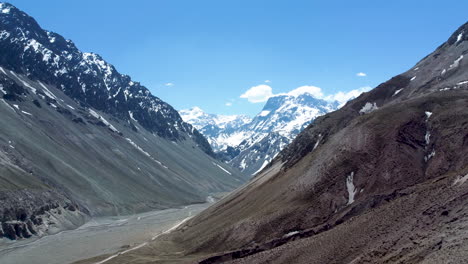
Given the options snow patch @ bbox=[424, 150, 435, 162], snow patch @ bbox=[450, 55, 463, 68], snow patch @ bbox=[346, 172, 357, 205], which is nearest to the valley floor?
snow patch @ bbox=[346, 172, 357, 205]

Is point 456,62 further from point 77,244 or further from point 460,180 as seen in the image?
point 77,244

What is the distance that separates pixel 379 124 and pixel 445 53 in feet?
309

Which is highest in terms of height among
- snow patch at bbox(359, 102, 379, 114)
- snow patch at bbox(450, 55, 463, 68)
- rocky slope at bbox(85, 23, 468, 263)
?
snow patch at bbox(450, 55, 463, 68)

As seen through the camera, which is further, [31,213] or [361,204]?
[31,213]

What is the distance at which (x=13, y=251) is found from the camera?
400ft

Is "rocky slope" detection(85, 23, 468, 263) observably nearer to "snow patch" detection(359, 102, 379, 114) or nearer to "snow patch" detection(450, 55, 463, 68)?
"snow patch" detection(359, 102, 379, 114)

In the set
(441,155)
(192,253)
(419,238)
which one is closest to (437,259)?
(419,238)

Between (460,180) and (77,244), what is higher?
(77,244)

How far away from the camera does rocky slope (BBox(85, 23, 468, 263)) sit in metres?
43.9

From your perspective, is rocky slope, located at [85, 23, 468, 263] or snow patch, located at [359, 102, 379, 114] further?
snow patch, located at [359, 102, 379, 114]

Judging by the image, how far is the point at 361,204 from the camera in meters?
70.5

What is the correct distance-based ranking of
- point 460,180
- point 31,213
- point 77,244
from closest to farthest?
point 460,180 < point 77,244 < point 31,213

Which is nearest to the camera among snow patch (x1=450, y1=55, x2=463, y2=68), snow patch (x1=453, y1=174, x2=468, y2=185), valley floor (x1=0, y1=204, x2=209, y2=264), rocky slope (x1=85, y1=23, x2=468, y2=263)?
rocky slope (x1=85, y1=23, x2=468, y2=263)

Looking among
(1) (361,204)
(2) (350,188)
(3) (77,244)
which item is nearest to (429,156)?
(2) (350,188)
